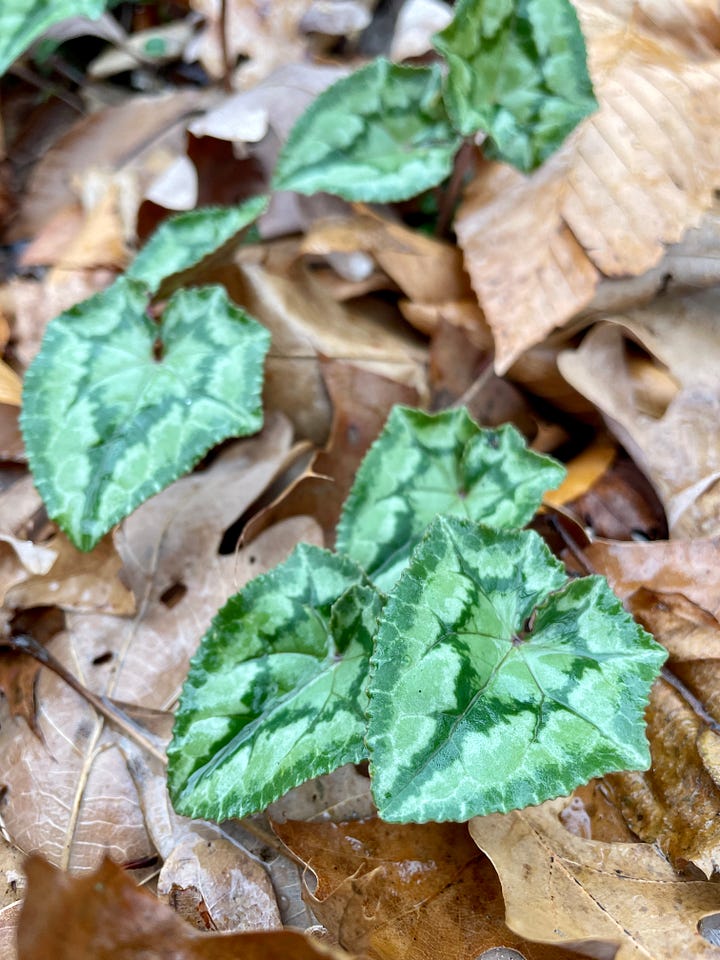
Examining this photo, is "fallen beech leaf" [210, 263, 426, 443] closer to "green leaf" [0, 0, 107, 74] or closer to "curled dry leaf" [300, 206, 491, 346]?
"curled dry leaf" [300, 206, 491, 346]

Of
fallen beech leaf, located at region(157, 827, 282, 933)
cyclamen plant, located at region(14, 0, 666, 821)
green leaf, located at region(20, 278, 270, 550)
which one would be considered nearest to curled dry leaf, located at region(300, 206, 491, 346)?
Answer: cyclamen plant, located at region(14, 0, 666, 821)

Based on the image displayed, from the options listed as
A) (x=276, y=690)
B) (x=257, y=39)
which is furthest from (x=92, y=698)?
(x=257, y=39)

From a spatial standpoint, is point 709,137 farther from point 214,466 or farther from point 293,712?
point 293,712

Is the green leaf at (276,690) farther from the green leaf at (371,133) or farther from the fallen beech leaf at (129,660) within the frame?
the green leaf at (371,133)

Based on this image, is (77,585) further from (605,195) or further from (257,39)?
(257,39)

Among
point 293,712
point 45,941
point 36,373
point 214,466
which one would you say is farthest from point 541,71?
Answer: point 45,941
